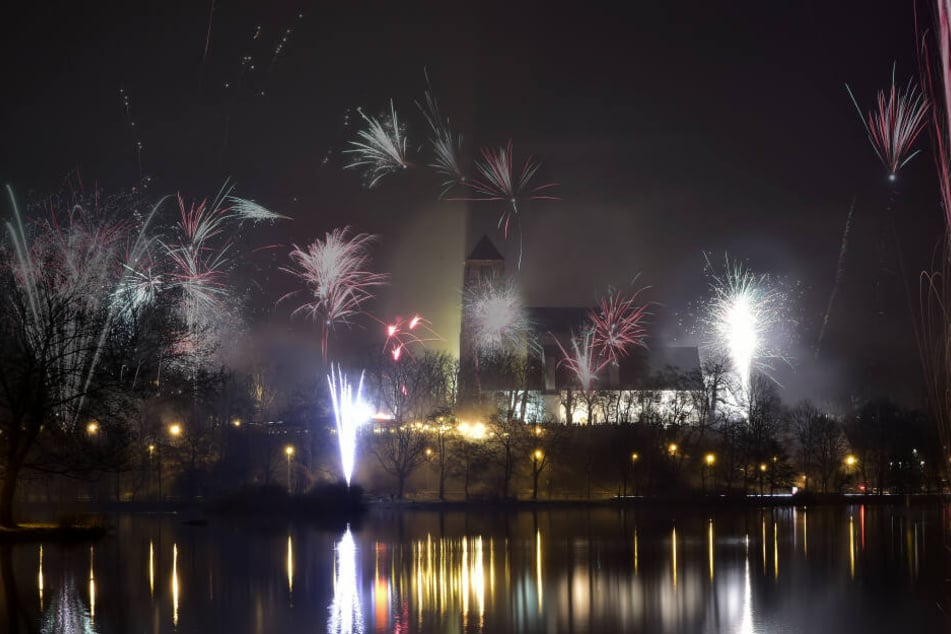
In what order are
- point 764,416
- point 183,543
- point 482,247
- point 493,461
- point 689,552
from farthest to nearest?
1. point 482,247
2. point 764,416
3. point 493,461
4. point 183,543
5. point 689,552

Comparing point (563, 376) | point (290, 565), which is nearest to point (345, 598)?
point (290, 565)

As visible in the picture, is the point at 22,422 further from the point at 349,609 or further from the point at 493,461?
the point at 493,461

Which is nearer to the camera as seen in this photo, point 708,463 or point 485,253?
point 708,463

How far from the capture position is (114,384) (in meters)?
→ 37.9

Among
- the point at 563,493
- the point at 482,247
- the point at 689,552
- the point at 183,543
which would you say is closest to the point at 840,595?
the point at 689,552

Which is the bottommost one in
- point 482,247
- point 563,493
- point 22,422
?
point 563,493

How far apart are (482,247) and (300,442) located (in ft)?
136

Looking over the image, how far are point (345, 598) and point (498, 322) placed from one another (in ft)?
190

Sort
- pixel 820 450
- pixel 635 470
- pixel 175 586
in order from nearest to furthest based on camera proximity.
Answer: pixel 175 586 < pixel 635 470 < pixel 820 450

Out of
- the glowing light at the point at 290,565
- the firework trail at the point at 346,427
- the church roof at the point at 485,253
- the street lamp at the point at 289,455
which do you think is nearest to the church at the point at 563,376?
the church roof at the point at 485,253

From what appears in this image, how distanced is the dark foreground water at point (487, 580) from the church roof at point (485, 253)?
61.1m

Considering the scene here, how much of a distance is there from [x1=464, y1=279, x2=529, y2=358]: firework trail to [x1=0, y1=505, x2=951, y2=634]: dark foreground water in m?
36.5

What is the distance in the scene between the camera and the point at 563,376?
108m

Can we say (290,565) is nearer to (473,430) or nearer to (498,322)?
(473,430)
